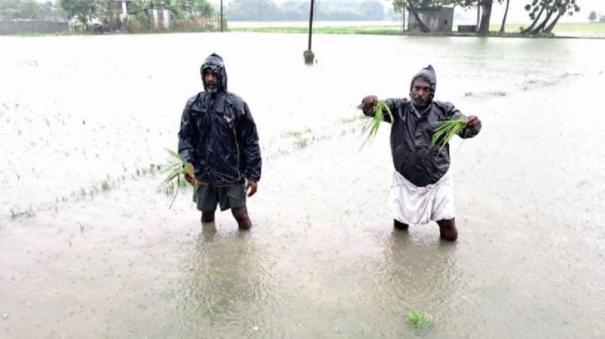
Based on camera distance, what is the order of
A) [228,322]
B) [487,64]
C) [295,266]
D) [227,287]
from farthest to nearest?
[487,64], [295,266], [227,287], [228,322]

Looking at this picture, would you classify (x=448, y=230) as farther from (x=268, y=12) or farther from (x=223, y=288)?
(x=268, y=12)

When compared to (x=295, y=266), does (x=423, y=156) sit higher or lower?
higher

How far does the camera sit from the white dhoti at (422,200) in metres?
4.28

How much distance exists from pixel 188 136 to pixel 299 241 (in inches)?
48.7

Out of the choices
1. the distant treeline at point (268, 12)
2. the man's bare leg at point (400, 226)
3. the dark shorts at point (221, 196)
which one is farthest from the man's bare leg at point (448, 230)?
the distant treeline at point (268, 12)

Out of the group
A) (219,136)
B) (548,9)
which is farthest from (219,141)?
(548,9)

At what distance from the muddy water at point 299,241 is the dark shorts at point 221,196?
11.3 inches

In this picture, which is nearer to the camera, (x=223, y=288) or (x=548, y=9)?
(x=223, y=288)

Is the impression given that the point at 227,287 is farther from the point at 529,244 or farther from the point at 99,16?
the point at 99,16

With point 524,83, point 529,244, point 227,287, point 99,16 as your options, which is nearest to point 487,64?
point 524,83

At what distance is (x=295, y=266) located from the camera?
4.11 m

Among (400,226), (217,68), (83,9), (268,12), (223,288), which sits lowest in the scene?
(223,288)

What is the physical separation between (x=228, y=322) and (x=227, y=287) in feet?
1.50

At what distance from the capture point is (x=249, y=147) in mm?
4344
